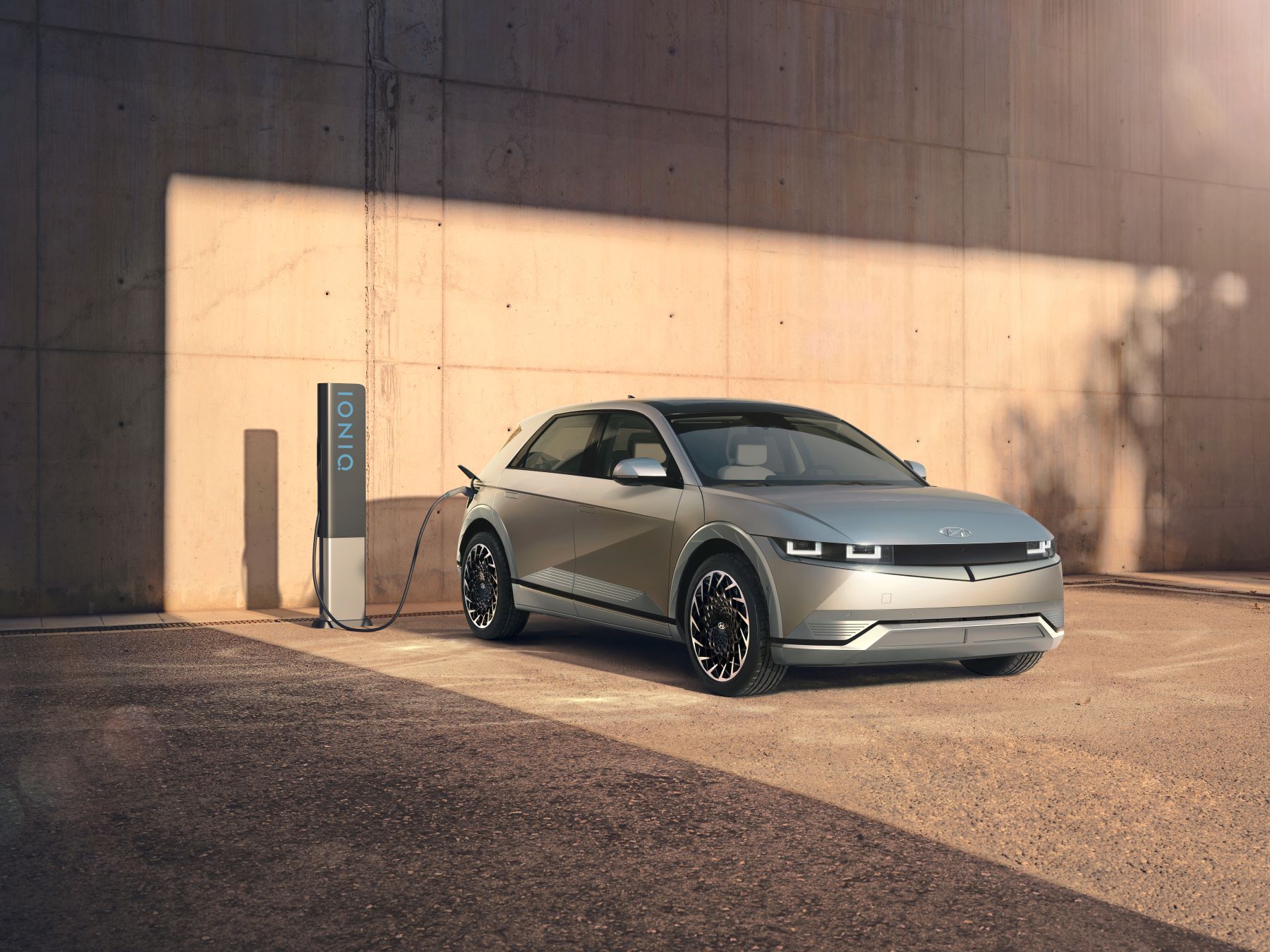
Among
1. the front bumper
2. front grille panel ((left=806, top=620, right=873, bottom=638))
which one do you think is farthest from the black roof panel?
front grille panel ((left=806, top=620, right=873, bottom=638))

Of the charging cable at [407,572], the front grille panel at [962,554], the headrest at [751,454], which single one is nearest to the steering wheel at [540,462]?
the charging cable at [407,572]

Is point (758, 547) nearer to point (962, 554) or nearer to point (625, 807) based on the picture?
point (962, 554)

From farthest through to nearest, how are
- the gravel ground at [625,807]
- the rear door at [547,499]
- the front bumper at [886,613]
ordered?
the rear door at [547,499], the front bumper at [886,613], the gravel ground at [625,807]

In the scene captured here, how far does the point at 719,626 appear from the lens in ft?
23.1

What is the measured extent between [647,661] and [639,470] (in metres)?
1.56

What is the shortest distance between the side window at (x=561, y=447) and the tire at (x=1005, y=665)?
280cm

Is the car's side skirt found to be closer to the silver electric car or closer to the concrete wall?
the silver electric car

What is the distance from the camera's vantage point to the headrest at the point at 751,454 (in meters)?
7.79

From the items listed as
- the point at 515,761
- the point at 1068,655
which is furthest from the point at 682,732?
the point at 1068,655

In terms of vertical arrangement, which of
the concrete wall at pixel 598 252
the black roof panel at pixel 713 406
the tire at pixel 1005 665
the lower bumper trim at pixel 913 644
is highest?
the concrete wall at pixel 598 252

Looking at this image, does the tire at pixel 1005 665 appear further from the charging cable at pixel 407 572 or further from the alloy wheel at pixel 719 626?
the charging cable at pixel 407 572

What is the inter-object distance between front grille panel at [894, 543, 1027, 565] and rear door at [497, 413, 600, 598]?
2.41 meters

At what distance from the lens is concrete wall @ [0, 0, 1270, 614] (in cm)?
1073

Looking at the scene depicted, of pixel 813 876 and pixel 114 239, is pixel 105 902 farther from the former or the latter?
pixel 114 239
